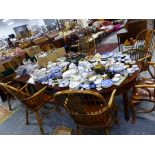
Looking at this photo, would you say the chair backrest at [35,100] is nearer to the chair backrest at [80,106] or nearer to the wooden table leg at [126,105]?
the chair backrest at [80,106]

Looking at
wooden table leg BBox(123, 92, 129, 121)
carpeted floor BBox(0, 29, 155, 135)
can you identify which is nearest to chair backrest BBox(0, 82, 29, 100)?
carpeted floor BBox(0, 29, 155, 135)

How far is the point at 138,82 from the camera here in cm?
242

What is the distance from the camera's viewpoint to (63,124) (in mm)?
2699

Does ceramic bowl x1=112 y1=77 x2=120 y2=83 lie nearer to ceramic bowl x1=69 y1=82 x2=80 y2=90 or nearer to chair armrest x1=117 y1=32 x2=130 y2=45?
ceramic bowl x1=69 y1=82 x2=80 y2=90

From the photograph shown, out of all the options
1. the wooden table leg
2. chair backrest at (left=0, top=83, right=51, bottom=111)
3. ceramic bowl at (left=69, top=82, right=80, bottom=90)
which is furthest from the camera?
chair backrest at (left=0, top=83, right=51, bottom=111)

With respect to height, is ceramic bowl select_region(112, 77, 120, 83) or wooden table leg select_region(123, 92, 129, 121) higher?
ceramic bowl select_region(112, 77, 120, 83)

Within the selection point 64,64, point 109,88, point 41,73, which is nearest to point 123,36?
point 64,64

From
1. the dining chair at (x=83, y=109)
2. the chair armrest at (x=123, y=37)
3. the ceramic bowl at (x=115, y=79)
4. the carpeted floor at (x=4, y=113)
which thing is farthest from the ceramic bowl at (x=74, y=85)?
the chair armrest at (x=123, y=37)

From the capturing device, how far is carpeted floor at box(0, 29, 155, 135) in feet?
7.41

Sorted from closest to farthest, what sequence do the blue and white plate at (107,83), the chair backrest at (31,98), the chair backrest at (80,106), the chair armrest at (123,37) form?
the chair backrest at (80,106) → the blue and white plate at (107,83) → the chair backrest at (31,98) → the chair armrest at (123,37)

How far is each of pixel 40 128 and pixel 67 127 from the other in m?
0.37

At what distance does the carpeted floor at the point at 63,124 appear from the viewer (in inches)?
89.0

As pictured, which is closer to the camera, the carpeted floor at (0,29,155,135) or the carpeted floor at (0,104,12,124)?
the carpeted floor at (0,29,155,135)
